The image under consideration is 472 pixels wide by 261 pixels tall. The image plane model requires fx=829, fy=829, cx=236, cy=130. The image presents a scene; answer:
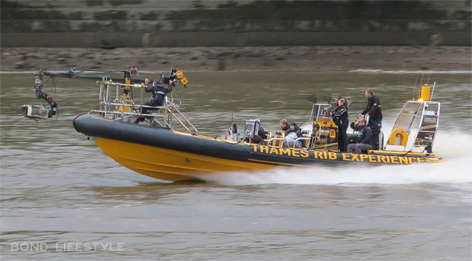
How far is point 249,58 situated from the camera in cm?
3130

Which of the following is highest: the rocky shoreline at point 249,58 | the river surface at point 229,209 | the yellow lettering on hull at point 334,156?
the rocky shoreline at point 249,58

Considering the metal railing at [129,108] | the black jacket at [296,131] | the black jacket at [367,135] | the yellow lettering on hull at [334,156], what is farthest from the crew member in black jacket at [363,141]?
the metal railing at [129,108]

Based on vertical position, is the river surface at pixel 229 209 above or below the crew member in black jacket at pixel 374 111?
below

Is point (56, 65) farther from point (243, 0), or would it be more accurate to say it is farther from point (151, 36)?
point (243, 0)

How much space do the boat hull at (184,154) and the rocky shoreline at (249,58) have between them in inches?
711

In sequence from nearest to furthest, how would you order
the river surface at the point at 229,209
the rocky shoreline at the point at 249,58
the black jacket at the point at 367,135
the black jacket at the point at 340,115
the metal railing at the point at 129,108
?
the river surface at the point at 229,209, the metal railing at the point at 129,108, the black jacket at the point at 340,115, the black jacket at the point at 367,135, the rocky shoreline at the point at 249,58

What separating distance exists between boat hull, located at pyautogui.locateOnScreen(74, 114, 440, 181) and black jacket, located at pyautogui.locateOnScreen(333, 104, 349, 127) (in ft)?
1.64

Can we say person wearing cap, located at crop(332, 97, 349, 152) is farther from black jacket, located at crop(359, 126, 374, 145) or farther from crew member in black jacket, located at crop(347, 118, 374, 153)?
black jacket, located at crop(359, 126, 374, 145)

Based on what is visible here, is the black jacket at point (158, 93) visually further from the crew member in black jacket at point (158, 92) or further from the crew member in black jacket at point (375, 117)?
the crew member in black jacket at point (375, 117)

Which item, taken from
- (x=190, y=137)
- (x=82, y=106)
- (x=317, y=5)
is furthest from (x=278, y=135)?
(x=317, y=5)

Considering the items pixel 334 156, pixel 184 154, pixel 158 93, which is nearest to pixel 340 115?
pixel 334 156

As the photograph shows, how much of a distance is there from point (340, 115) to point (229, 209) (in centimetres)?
261

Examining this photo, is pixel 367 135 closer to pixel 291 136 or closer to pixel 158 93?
pixel 291 136

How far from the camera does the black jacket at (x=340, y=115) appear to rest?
12758 millimetres
